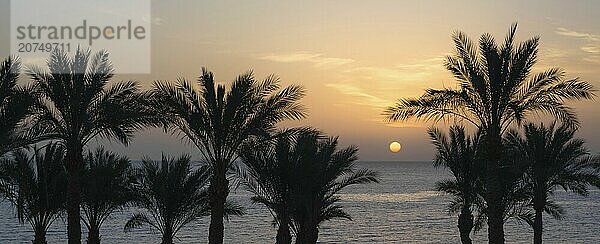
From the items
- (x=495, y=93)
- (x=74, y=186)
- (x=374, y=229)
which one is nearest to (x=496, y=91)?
(x=495, y=93)

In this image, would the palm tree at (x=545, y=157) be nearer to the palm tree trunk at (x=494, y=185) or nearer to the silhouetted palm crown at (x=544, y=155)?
the silhouetted palm crown at (x=544, y=155)

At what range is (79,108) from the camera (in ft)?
61.3

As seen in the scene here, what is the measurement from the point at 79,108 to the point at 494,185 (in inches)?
490

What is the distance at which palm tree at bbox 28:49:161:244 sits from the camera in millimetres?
18656

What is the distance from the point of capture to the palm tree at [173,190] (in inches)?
1049

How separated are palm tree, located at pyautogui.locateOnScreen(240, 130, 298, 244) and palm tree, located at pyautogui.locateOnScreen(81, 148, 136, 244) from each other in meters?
5.10

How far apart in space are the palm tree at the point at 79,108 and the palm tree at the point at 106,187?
18.1ft

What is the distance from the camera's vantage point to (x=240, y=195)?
409 ft

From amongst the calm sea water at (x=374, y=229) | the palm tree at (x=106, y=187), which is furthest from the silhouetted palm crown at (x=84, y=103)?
the calm sea water at (x=374, y=229)

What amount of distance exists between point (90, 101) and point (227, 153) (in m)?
4.47

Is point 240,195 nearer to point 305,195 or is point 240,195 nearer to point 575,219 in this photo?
point 575,219

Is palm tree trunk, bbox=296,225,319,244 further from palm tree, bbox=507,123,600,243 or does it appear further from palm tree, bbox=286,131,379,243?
palm tree, bbox=507,123,600,243

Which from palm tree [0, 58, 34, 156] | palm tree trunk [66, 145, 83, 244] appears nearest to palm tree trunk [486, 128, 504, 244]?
palm tree trunk [66, 145, 83, 244]

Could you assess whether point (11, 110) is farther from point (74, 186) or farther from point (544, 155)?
point (544, 155)
